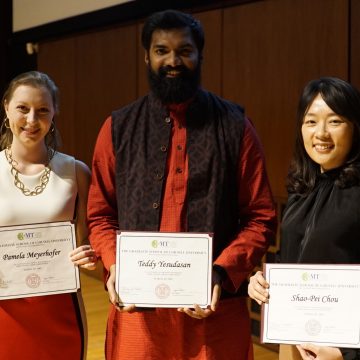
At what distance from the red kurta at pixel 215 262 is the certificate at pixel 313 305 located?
0.23 m

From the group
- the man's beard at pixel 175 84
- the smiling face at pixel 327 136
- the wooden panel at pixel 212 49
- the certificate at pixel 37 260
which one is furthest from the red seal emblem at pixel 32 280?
the wooden panel at pixel 212 49

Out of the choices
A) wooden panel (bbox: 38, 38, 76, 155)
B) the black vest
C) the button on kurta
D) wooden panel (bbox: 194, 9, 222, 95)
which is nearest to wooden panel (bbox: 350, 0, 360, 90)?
wooden panel (bbox: 194, 9, 222, 95)

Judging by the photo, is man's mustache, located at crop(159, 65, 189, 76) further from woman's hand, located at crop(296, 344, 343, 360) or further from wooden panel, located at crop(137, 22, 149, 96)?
wooden panel, located at crop(137, 22, 149, 96)

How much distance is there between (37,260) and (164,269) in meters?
0.47

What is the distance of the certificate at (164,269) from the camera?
66.1 inches

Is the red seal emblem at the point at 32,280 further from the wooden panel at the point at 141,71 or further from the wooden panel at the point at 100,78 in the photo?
the wooden panel at the point at 100,78

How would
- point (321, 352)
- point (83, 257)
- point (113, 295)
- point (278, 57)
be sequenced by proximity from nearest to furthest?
point (321, 352) → point (113, 295) → point (83, 257) → point (278, 57)

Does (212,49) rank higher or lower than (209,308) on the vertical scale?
higher

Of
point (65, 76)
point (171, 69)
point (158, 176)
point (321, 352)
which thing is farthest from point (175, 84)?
point (65, 76)

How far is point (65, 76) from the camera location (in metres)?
5.80

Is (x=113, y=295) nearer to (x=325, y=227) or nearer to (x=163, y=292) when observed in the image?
(x=163, y=292)

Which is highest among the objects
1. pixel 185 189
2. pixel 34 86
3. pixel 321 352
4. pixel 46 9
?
pixel 46 9

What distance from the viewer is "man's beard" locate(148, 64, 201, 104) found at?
182 cm

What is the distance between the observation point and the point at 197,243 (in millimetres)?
1678
